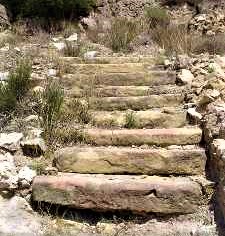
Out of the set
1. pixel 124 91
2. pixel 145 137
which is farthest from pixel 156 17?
pixel 145 137

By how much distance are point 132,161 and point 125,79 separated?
5.96 feet

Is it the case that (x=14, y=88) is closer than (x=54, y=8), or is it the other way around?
(x=14, y=88)

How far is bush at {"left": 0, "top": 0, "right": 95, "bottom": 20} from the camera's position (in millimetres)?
8977

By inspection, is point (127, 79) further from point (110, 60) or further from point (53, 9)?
point (53, 9)

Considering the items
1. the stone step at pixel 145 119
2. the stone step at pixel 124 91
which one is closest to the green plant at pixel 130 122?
the stone step at pixel 145 119

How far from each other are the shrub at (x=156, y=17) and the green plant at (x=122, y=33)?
0.92ft

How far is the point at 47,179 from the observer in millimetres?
3855

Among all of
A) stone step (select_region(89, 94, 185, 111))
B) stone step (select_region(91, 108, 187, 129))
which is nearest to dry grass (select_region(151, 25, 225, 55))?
stone step (select_region(89, 94, 185, 111))

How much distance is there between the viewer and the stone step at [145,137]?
4316 millimetres

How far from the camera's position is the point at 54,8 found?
8.98 meters

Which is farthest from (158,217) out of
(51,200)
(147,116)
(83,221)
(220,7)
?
(220,7)

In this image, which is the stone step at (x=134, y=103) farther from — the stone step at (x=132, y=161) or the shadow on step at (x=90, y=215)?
the shadow on step at (x=90, y=215)

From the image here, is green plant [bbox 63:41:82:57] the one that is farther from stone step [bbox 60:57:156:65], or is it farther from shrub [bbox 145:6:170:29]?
shrub [bbox 145:6:170:29]

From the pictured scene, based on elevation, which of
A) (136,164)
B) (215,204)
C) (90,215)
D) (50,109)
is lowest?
(90,215)
